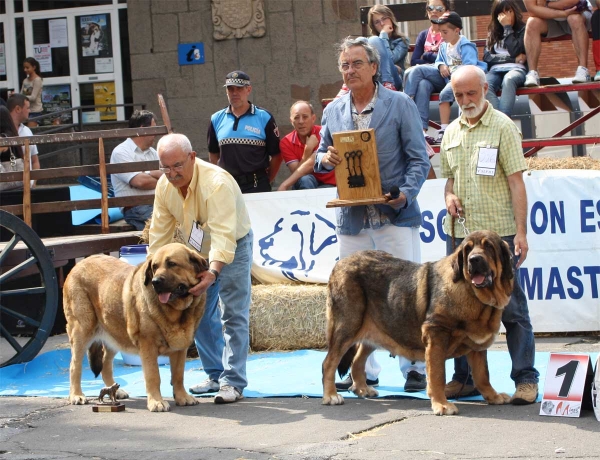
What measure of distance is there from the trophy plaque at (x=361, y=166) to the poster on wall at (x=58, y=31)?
12638 millimetres

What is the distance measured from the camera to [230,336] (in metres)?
7.14

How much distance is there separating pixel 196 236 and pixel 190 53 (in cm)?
1025

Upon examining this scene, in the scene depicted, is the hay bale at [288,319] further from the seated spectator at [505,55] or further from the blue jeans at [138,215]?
the seated spectator at [505,55]

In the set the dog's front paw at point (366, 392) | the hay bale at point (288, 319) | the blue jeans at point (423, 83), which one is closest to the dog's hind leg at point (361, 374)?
the dog's front paw at point (366, 392)

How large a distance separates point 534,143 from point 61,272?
523 cm

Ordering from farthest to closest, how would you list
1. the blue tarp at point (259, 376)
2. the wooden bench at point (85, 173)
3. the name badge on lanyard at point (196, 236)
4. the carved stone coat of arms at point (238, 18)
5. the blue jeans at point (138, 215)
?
the carved stone coat of arms at point (238, 18), the blue jeans at point (138, 215), the wooden bench at point (85, 173), the blue tarp at point (259, 376), the name badge on lanyard at point (196, 236)

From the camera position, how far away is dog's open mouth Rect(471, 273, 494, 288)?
19.7ft

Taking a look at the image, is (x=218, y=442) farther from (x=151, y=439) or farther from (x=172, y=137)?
(x=172, y=137)

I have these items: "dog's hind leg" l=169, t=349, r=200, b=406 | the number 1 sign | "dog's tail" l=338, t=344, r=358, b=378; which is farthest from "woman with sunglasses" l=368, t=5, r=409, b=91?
the number 1 sign

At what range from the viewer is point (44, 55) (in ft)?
60.5

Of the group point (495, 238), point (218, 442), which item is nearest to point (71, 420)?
point (218, 442)

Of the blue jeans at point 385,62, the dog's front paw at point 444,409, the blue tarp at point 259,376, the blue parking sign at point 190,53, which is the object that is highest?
the blue parking sign at point 190,53

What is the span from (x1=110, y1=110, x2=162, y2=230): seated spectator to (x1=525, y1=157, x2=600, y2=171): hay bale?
4.04 meters

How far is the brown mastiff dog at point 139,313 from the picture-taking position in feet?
21.7
